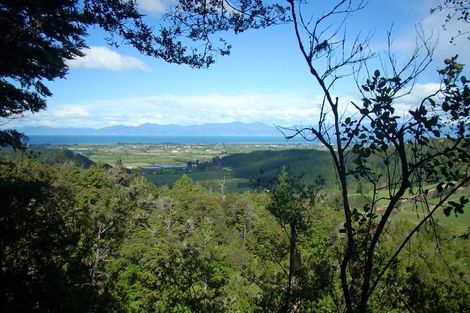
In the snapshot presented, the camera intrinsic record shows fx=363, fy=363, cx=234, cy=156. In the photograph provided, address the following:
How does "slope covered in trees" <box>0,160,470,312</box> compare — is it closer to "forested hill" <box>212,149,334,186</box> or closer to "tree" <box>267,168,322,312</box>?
"tree" <box>267,168,322,312</box>

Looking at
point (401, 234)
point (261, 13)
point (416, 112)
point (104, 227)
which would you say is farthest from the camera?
point (401, 234)

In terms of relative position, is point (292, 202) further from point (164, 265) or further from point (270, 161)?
point (270, 161)

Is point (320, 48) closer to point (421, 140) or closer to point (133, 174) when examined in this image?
point (421, 140)

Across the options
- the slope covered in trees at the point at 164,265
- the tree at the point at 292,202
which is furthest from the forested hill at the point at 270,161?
the tree at the point at 292,202

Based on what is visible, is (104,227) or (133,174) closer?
(104,227)

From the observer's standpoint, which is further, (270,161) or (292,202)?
(270,161)

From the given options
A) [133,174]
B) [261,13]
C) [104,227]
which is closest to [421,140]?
[261,13]

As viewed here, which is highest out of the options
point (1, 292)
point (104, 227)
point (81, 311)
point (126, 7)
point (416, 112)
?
point (126, 7)

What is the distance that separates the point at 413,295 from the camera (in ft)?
15.8

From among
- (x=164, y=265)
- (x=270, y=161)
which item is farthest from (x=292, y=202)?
(x=270, y=161)

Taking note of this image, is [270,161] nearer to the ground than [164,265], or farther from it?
nearer to the ground

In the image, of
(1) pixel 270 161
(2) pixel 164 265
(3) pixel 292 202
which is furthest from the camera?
(1) pixel 270 161

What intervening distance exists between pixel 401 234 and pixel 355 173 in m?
52.2

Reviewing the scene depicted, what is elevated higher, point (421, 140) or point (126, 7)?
point (126, 7)
